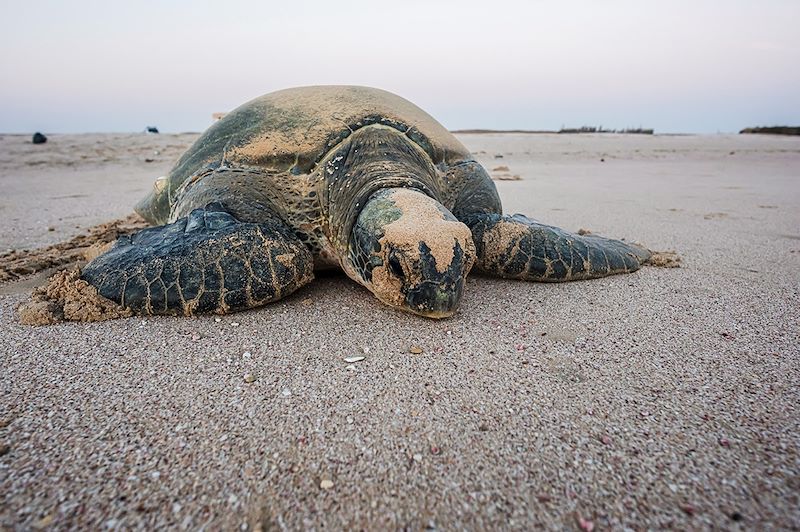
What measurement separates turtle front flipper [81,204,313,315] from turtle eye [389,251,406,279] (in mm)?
505

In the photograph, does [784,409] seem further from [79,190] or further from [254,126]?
[79,190]

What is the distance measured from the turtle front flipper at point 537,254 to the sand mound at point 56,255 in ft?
7.81

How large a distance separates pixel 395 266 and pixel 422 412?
729 millimetres

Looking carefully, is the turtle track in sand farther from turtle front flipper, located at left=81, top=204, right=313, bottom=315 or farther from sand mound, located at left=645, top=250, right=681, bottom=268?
sand mound, located at left=645, top=250, right=681, bottom=268

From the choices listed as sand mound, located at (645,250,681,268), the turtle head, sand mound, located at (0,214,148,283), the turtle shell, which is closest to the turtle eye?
the turtle head

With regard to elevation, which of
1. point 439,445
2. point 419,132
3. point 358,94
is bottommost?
point 439,445

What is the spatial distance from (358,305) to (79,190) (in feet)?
21.0

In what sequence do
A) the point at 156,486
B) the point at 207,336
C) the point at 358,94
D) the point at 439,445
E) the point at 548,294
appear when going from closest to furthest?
1. the point at 156,486
2. the point at 439,445
3. the point at 207,336
4. the point at 548,294
5. the point at 358,94

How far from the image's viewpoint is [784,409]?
1.28 metres

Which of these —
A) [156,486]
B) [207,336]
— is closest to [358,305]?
[207,336]

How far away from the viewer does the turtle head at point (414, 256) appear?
5.99 ft

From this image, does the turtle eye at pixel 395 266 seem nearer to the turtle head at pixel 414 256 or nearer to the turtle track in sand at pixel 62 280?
the turtle head at pixel 414 256

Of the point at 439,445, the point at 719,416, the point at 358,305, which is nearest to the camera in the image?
the point at 439,445

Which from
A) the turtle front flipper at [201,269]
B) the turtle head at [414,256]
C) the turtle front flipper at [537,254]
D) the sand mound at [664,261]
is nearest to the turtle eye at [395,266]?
the turtle head at [414,256]
